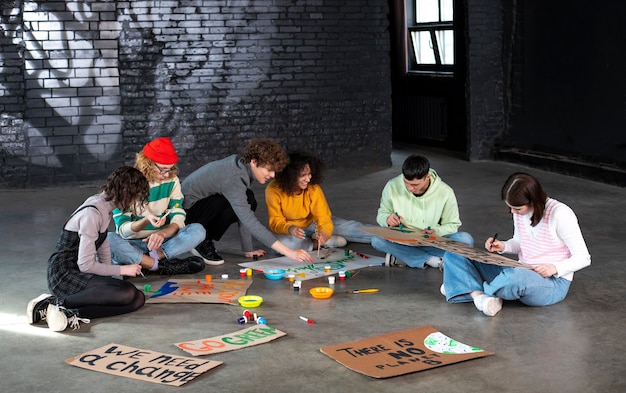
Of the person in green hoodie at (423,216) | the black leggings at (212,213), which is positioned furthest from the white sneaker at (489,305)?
the black leggings at (212,213)

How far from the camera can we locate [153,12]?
9414 millimetres

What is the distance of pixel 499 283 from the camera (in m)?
4.55

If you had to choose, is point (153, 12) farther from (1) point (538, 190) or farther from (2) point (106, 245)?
(1) point (538, 190)

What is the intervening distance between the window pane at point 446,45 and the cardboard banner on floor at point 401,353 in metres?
7.87

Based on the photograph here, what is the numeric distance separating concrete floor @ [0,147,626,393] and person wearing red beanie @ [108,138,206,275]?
0.14 meters

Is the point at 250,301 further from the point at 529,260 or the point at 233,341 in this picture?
the point at 529,260

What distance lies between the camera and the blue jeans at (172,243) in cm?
552

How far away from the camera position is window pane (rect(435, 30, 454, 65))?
11625 millimetres

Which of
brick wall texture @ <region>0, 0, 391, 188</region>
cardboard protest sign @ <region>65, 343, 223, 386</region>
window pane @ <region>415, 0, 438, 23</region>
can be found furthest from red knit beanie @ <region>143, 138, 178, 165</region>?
window pane @ <region>415, 0, 438, 23</region>

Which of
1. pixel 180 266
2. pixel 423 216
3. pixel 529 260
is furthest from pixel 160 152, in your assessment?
pixel 529 260

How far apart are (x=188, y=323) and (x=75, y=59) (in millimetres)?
5430

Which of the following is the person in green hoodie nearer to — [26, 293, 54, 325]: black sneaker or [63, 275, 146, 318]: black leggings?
[63, 275, 146, 318]: black leggings

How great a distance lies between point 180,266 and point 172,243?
0.17m

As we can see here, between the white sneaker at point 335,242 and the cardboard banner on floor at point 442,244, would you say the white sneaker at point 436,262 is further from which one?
the white sneaker at point 335,242
